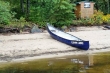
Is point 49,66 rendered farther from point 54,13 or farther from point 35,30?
point 54,13

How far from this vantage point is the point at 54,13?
31.7m

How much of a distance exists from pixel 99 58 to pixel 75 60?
1.84 meters

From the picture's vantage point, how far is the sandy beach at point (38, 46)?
66.5 ft

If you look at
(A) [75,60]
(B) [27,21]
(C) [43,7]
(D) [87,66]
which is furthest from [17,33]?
(D) [87,66]

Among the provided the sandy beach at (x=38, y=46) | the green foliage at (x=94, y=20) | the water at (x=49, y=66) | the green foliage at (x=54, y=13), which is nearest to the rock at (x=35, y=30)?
the sandy beach at (x=38, y=46)

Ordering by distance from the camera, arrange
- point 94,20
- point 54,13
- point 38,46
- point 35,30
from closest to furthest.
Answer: point 38,46 → point 35,30 → point 54,13 → point 94,20

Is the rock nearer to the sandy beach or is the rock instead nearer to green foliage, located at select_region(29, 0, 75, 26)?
the sandy beach

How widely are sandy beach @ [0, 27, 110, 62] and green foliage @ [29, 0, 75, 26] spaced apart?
4125 millimetres

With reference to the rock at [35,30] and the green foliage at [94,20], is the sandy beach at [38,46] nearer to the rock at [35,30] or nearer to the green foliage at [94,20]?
the rock at [35,30]

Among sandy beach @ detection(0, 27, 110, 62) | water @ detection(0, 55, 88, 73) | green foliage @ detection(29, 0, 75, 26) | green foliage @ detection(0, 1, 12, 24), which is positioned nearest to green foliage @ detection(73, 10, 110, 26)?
green foliage @ detection(29, 0, 75, 26)

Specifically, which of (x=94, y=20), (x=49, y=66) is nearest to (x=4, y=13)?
(x=49, y=66)

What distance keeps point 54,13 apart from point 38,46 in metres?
9.92

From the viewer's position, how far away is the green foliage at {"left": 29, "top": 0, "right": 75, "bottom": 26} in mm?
31092

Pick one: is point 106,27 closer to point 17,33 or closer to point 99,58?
point 17,33
